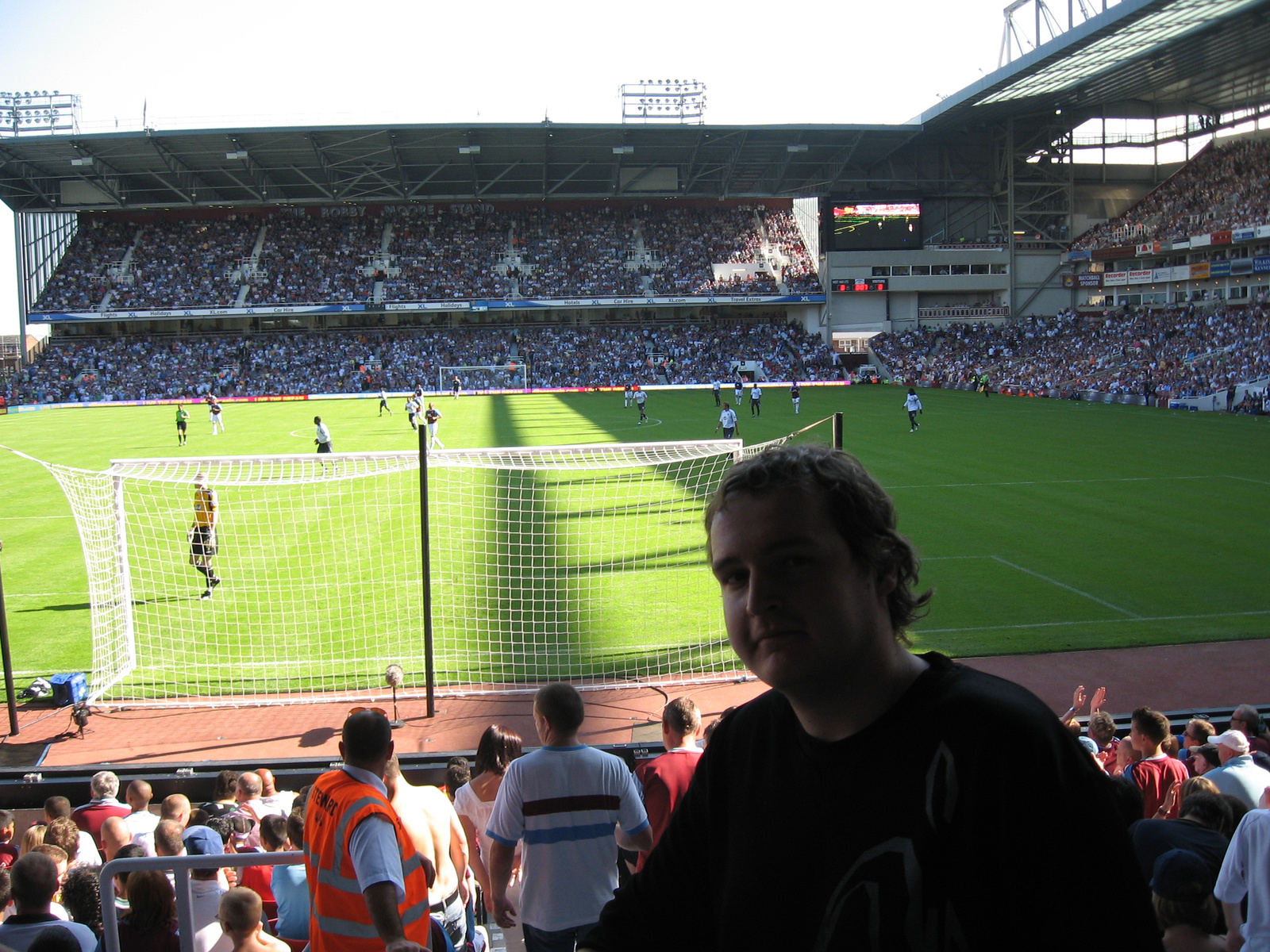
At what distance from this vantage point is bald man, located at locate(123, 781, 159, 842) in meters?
6.15

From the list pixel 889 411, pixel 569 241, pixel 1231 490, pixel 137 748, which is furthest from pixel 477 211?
pixel 137 748

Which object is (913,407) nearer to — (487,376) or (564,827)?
(564,827)

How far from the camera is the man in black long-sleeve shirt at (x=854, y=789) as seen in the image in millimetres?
1488

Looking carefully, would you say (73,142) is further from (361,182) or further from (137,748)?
(137,748)

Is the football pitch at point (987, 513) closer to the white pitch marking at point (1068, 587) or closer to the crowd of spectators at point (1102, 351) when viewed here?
the white pitch marking at point (1068, 587)

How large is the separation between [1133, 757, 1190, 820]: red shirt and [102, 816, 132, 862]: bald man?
252 inches

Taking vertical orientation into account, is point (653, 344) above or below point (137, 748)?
above

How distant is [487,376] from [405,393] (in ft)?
22.4

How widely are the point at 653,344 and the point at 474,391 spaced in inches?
582

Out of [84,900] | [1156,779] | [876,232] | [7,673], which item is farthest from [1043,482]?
[876,232]

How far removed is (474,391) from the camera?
67875mm

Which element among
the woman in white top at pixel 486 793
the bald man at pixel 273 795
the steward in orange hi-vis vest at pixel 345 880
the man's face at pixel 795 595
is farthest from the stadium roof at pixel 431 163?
the man's face at pixel 795 595

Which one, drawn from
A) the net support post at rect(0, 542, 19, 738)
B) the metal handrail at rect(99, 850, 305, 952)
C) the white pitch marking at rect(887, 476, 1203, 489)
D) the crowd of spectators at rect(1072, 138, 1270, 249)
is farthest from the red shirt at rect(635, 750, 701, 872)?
the crowd of spectators at rect(1072, 138, 1270, 249)

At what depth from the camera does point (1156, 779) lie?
630 cm
